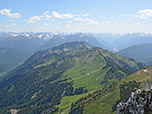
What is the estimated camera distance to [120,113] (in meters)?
44.3

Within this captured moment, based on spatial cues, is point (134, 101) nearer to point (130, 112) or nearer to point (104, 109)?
point (130, 112)

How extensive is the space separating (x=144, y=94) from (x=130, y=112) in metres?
6.24

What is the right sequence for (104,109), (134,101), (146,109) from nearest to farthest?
(146,109) → (134,101) → (104,109)

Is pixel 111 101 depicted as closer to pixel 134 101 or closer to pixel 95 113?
pixel 95 113

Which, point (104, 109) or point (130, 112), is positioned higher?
point (130, 112)

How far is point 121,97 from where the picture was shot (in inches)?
7643

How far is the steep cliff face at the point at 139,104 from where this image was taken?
4038cm

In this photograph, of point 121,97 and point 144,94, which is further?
point 121,97

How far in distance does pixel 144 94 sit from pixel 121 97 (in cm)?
16157

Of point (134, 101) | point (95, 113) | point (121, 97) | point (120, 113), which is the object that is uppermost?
point (134, 101)

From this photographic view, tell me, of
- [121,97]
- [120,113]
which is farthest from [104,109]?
[120,113]

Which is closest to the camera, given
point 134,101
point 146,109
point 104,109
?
point 146,109

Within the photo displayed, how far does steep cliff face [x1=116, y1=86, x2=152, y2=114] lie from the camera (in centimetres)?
4038

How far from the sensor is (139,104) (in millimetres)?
41625
